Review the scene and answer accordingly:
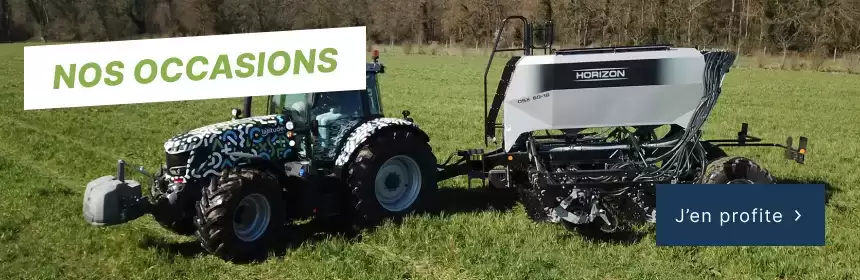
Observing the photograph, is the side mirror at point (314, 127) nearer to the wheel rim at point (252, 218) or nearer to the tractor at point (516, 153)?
the tractor at point (516, 153)

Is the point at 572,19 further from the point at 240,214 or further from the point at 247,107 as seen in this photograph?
the point at 240,214

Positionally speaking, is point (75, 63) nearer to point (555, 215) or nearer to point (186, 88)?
point (186, 88)

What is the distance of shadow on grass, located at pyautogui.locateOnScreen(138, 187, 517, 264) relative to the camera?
7.61 m

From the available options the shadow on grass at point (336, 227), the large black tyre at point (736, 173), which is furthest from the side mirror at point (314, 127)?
the large black tyre at point (736, 173)

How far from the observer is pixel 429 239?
7.72m

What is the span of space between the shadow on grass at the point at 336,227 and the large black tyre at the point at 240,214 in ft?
0.57

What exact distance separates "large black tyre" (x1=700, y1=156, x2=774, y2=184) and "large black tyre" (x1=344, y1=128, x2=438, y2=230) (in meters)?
3.06

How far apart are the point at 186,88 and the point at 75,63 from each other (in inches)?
57.9

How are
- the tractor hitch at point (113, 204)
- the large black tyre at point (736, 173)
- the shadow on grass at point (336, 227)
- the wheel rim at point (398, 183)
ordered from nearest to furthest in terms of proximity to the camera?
1. the tractor hitch at point (113, 204)
2. the shadow on grass at point (336, 227)
3. the large black tyre at point (736, 173)
4. the wheel rim at point (398, 183)

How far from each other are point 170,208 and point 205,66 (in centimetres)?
259

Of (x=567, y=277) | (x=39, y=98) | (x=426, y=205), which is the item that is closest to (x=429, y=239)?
(x=426, y=205)

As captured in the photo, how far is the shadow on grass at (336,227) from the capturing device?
761cm

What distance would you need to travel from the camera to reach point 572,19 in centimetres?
5747

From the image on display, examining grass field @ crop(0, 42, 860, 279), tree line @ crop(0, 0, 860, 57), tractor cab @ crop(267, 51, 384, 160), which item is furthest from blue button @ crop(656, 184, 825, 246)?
tree line @ crop(0, 0, 860, 57)
